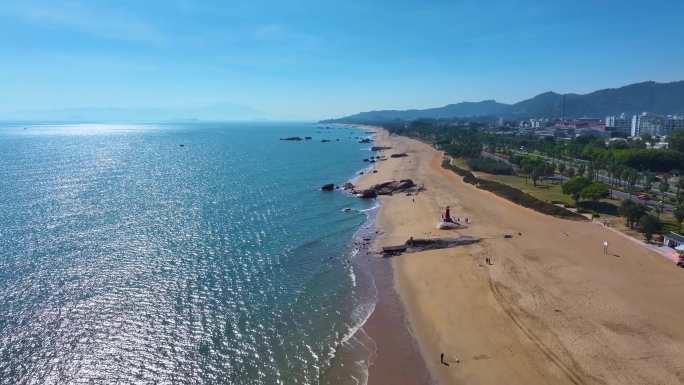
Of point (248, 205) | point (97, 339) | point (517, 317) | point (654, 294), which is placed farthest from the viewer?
point (248, 205)

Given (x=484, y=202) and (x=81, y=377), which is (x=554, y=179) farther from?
(x=81, y=377)

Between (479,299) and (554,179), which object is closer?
(479,299)

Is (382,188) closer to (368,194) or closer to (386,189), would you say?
(386,189)

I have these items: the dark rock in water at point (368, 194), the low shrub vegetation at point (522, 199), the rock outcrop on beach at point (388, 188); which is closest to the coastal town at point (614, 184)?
the low shrub vegetation at point (522, 199)

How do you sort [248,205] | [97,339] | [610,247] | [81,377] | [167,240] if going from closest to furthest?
[81,377] < [97,339] < [610,247] < [167,240] < [248,205]

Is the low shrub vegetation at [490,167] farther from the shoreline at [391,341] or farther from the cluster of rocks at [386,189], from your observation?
the shoreline at [391,341]

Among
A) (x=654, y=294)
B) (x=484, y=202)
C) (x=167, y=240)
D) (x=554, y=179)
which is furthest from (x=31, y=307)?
(x=554, y=179)

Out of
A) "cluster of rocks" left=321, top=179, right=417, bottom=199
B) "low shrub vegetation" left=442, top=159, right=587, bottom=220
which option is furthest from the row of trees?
"cluster of rocks" left=321, top=179, right=417, bottom=199
